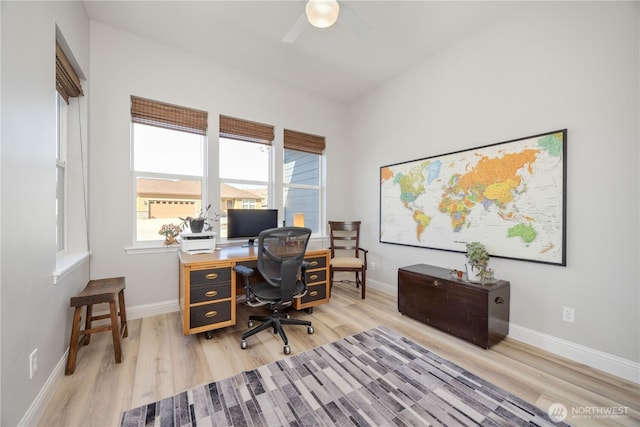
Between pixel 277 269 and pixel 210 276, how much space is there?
1.96 ft

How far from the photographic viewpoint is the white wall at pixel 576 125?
5.79 feet

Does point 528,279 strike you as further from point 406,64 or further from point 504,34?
point 406,64

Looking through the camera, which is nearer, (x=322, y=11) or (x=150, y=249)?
(x=322, y=11)

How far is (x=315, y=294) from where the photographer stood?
9.32ft

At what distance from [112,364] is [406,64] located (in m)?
4.24

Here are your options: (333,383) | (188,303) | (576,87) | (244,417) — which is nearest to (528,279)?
(576,87)

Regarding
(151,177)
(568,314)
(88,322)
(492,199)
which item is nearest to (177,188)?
(151,177)

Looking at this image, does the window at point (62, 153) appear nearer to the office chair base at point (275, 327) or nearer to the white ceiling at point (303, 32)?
the white ceiling at point (303, 32)

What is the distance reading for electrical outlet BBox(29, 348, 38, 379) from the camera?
52.9 inches

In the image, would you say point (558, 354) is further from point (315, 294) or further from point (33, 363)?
point (33, 363)

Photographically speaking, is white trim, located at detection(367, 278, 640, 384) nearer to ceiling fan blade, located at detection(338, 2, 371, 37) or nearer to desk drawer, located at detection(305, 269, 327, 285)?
desk drawer, located at detection(305, 269, 327, 285)

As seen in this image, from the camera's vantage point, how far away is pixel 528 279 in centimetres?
222

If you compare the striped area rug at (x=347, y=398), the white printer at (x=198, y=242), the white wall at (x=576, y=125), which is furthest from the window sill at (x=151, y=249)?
the white wall at (x=576, y=125)

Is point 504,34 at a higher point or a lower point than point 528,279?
higher
